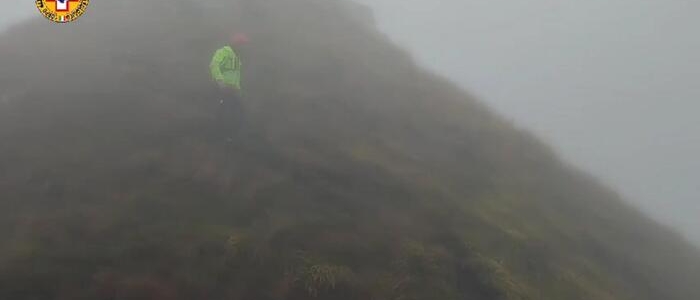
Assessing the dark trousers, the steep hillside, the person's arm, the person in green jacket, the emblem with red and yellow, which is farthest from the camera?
the emblem with red and yellow

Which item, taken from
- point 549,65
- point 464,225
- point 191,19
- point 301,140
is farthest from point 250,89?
point 549,65

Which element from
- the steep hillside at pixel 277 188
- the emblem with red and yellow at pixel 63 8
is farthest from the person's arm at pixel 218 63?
the emblem with red and yellow at pixel 63 8

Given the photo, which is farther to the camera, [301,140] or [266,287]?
[301,140]

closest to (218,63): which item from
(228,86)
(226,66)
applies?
(226,66)

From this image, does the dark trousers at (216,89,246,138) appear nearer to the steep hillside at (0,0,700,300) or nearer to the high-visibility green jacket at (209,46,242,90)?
the steep hillside at (0,0,700,300)

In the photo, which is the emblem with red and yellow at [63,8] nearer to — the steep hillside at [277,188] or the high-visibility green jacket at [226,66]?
the steep hillside at [277,188]

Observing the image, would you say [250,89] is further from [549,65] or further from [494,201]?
[549,65]

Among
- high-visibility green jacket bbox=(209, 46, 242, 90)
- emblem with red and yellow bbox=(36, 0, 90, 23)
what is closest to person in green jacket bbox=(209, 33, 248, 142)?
high-visibility green jacket bbox=(209, 46, 242, 90)
